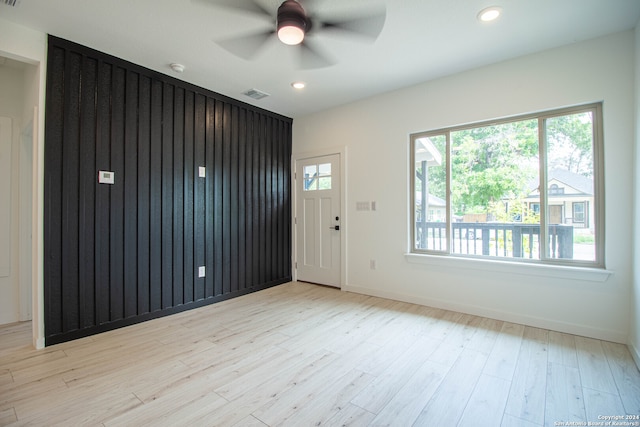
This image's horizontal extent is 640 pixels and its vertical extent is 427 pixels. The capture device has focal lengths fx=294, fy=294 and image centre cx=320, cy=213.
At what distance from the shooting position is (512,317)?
10.1 ft

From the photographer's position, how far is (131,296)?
310 cm

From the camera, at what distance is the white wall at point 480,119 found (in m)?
2.58

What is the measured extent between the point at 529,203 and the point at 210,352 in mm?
3414

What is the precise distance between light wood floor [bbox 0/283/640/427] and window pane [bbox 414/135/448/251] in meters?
0.99

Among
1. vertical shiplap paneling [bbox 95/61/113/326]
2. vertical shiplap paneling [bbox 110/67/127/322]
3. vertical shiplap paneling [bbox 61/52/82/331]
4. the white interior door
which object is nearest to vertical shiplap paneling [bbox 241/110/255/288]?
the white interior door

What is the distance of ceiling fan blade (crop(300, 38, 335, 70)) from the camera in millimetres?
2275

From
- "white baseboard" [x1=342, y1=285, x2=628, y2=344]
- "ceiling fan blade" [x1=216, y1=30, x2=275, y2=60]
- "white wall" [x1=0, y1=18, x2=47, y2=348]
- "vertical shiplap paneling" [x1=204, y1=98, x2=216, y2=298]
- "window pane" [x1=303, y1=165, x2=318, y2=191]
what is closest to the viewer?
"ceiling fan blade" [x1=216, y1=30, x2=275, y2=60]

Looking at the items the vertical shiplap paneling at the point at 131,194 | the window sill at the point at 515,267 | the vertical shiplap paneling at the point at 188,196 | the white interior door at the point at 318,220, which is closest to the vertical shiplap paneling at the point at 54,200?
the vertical shiplap paneling at the point at 131,194

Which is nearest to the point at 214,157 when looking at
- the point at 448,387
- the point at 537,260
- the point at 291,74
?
the point at 291,74

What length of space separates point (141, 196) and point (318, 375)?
2.58m

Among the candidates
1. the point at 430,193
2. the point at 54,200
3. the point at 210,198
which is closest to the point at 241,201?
the point at 210,198

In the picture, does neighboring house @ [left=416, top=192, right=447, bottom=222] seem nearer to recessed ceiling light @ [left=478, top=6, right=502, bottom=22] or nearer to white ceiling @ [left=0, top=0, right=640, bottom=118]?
white ceiling @ [left=0, top=0, right=640, bottom=118]

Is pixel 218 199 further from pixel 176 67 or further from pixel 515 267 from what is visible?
pixel 515 267

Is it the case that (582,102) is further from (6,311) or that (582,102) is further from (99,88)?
(6,311)
